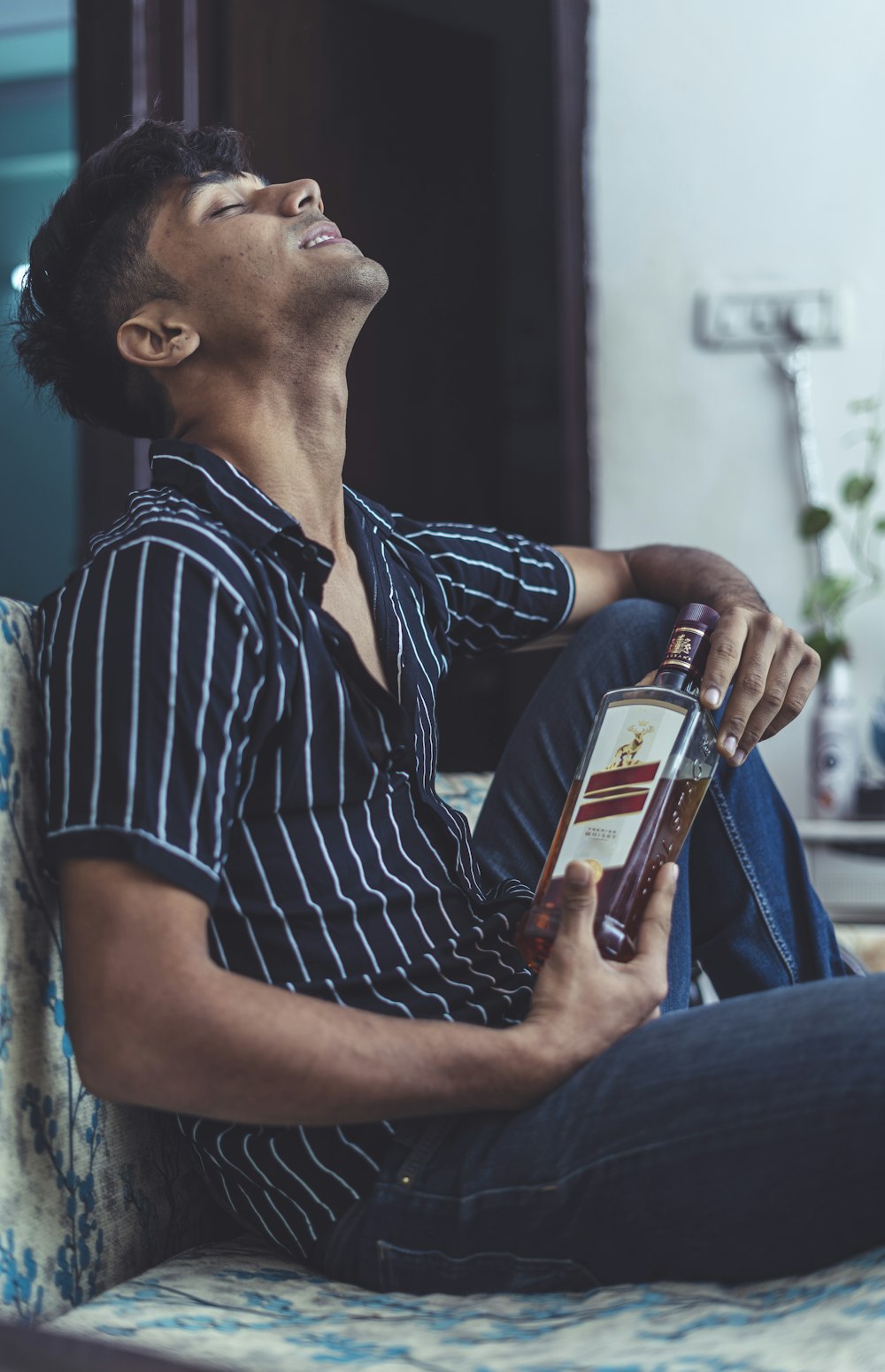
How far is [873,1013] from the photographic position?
664 mm

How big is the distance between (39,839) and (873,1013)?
19.6 inches

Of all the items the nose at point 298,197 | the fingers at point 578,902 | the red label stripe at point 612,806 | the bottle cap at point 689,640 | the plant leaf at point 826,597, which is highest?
the nose at point 298,197

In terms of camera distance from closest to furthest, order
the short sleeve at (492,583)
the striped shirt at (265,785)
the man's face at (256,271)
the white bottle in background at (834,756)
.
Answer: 1. the striped shirt at (265,785)
2. the man's face at (256,271)
3. the short sleeve at (492,583)
4. the white bottle in background at (834,756)

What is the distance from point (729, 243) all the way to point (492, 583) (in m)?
1.57

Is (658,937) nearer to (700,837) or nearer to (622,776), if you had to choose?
(622,776)

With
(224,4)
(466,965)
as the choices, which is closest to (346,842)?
(466,965)

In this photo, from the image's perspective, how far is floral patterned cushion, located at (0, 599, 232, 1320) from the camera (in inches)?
28.4

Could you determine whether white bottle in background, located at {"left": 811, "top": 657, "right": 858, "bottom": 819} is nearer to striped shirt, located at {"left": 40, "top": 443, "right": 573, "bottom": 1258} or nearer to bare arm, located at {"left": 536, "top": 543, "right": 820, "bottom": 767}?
bare arm, located at {"left": 536, "top": 543, "right": 820, "bottom": 767}

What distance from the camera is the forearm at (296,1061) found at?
66cm

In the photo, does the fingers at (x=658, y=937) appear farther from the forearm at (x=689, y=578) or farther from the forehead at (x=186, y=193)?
the forehead at (x=186, y=193)

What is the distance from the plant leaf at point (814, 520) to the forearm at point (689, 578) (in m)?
1.10

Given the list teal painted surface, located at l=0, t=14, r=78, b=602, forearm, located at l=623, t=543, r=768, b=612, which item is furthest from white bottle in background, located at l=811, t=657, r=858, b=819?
teal painted surface, located at l=0, t=14, r=78, b=602

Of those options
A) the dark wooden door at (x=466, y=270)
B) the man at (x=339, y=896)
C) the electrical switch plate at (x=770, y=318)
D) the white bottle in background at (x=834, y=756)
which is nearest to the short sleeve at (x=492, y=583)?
the man at (x=339, y=896)

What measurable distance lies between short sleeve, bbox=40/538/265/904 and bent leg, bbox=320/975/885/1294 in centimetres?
23
